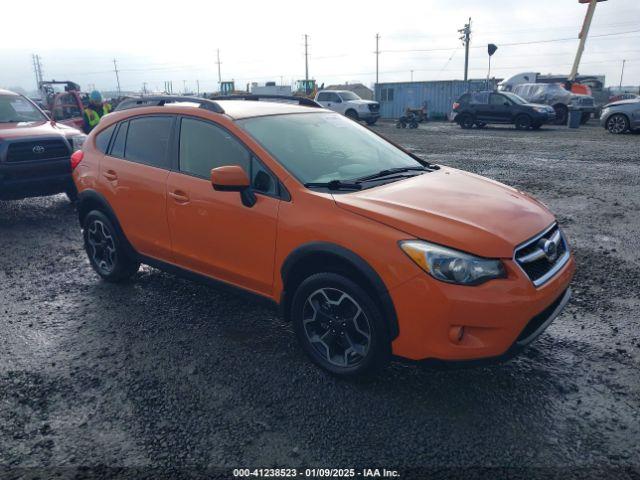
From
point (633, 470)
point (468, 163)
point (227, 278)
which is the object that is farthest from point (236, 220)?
point (468, 163)

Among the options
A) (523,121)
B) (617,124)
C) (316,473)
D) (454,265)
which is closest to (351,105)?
(523,121)

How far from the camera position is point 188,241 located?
3941mm

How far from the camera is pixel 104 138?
4.87 meters

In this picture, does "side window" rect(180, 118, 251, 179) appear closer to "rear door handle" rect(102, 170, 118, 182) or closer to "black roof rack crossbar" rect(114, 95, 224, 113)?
"black roof rack crossbar" rect(114, 95, 224, 113)

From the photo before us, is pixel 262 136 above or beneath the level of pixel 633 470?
above

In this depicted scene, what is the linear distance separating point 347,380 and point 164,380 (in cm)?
123

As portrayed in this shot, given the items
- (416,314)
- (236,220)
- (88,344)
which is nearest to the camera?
(416,314)

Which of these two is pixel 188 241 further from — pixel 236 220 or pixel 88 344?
pixel 88 344

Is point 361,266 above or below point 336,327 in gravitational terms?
above

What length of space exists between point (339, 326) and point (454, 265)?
34.3 inches

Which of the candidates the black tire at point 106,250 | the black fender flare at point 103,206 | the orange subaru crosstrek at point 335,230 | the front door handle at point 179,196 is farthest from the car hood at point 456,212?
the black tire at point 106,250

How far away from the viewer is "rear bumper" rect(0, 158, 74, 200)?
7.12m

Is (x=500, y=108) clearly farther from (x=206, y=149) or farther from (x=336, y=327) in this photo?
(x=336, y=327)

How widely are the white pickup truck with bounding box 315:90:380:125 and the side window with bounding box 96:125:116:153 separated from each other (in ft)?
77.1
